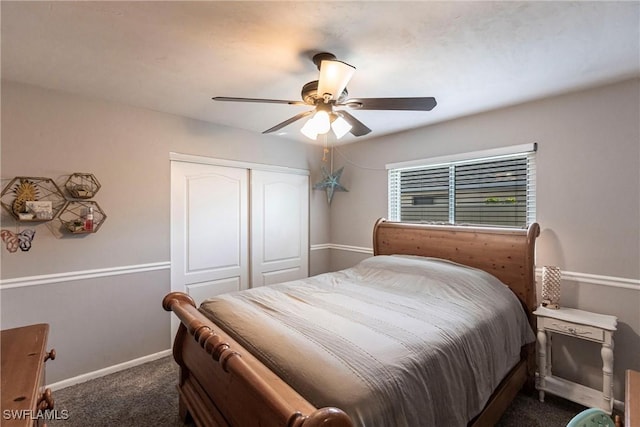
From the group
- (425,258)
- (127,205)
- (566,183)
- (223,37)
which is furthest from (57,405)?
(566,183)

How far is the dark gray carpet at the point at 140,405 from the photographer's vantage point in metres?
1.98

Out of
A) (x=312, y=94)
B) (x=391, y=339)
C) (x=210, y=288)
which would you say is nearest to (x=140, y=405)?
(x=210, y=288)

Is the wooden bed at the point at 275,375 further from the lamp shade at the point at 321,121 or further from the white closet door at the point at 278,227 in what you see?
the lamp shade at the point at 321,121

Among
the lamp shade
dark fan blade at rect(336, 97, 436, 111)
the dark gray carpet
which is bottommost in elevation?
the dark gray carpet

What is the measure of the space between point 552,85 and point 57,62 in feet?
11.5

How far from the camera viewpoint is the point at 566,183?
2.35 metres

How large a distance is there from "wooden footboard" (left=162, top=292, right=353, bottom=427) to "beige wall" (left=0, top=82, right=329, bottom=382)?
1.07 metres

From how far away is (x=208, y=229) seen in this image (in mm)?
3209

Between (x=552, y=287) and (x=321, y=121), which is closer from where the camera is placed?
(x=321, y=121)

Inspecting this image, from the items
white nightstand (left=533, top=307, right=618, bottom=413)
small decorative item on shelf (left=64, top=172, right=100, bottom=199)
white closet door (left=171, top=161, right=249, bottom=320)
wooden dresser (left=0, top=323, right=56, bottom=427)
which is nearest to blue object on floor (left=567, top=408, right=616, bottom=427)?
white nightstand (left=533, top=307, right=618, bottom=413)

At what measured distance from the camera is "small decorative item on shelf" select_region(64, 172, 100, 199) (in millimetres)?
2359

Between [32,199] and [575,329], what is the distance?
4126 millimetres

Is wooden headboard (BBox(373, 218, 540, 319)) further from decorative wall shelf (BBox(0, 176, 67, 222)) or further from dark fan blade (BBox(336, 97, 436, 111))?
decorative wall shelf (BBox(0, 176, 67, 222))

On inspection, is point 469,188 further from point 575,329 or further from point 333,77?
point 333,77
